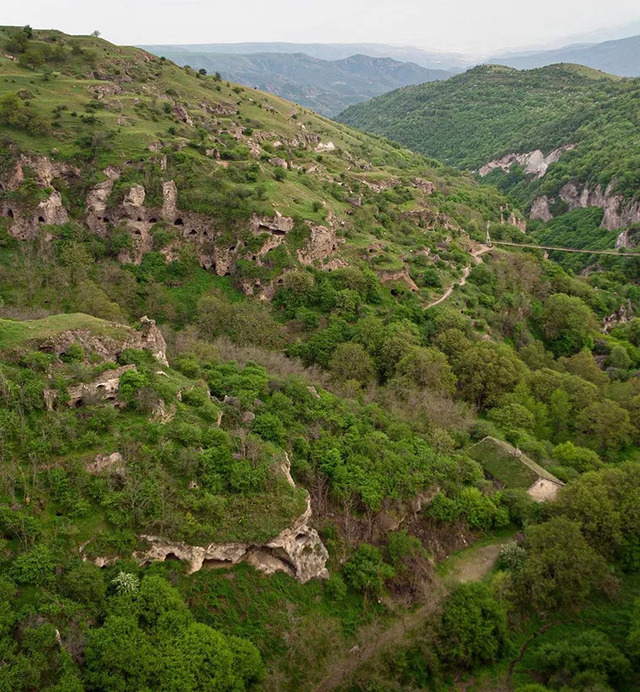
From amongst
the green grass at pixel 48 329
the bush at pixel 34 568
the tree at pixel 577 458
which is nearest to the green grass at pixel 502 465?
the tree at pixel 577 458

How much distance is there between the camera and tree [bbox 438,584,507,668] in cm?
2661

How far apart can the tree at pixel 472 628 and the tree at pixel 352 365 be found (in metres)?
25.1

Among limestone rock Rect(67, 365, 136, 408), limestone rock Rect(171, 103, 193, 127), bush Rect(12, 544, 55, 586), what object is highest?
limestone rock Rect(171, 103, 193, 127)

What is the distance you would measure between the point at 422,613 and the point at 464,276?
53757 mm

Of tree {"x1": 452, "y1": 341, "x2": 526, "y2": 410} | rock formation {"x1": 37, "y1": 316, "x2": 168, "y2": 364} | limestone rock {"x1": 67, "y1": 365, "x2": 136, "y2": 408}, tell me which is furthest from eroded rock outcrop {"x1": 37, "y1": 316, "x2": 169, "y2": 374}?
tree {"x1": 452, "y1": 341, "x2": 526, "y2": 410}

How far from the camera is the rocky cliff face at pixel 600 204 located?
113 m

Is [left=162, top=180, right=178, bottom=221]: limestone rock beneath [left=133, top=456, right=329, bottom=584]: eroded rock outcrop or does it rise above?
above

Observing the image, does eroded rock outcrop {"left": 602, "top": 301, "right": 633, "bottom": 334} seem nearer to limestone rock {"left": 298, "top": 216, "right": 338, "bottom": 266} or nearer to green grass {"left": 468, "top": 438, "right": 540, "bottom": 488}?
limestone rock {"left": 298, "top": 216, "right": 338, "bottom": 266}

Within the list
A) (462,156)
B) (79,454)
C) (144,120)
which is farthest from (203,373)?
(462,156)

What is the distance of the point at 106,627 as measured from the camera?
22.0 meters

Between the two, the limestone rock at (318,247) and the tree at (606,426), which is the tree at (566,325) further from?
the limestone rock at (318,247)

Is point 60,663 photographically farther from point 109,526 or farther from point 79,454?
point 79,454

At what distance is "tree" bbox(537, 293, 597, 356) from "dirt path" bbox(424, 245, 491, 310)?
11.1m

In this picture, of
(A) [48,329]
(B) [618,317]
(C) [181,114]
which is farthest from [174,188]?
(B) [618,317]
